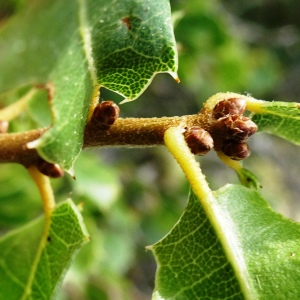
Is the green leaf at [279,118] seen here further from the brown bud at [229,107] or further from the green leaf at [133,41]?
the green leaf at [133,41]

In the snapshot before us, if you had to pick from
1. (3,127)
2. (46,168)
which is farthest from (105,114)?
(3,127)

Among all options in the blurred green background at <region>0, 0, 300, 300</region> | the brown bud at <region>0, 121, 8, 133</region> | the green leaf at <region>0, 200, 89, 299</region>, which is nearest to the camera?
the green leaf at <region>0, 200, 89, 299</region>

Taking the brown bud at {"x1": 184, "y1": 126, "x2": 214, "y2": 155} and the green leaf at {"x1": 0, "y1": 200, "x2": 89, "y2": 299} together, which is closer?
the brown bud at {"x1": 184, "y1": 126, "x2": 214, "y2": 155}

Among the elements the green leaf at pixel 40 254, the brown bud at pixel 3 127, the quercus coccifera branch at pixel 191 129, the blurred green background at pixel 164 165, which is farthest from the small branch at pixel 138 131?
the blurred green background at pixel 164 165

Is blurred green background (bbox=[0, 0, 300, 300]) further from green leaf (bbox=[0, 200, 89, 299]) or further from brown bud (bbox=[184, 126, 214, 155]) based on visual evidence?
brown bud (bbox=[184, 126, 214, 155])

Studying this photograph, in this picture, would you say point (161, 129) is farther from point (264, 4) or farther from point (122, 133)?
point (264, 4)

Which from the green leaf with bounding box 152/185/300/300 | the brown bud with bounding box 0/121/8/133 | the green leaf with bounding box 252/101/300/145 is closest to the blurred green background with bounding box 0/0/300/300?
Answer: the brown bud with bounding box 0/121/8/133

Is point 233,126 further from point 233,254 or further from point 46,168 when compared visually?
point 46,168
